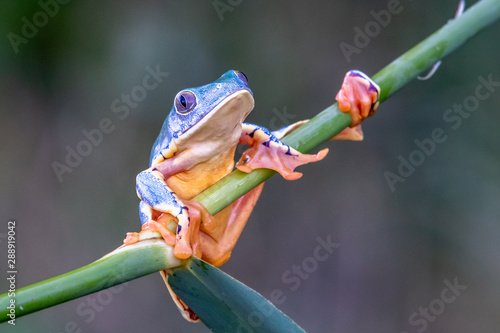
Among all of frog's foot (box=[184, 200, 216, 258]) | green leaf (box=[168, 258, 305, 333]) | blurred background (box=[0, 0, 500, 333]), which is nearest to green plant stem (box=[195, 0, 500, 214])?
frog's foot (box=[184, 200, 216, 258])

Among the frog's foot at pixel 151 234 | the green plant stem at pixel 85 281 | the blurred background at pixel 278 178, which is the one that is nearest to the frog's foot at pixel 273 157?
the frog's foot at pixel 151 234

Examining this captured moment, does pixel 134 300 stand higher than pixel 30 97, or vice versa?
pixel 30 97

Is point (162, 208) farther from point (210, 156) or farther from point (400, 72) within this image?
point (400, 72)

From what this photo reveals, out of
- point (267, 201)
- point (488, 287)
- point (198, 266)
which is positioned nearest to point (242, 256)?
point (267, 201)

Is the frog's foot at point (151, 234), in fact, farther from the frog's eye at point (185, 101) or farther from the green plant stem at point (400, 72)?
the frog's eye at point (185, 101)

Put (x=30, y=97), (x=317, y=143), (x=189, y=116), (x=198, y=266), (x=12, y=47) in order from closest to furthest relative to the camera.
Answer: (x=198, y=266)
(x=317, y=143)
(x=189, y=116)
(x=12, y=47)
(x=30, y=97)

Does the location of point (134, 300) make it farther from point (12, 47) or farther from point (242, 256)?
point (12, 47)
